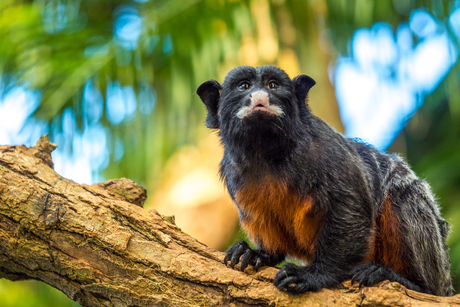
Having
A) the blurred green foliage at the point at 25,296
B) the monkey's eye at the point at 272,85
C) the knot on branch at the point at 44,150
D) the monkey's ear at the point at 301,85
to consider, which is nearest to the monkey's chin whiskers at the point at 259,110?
the monkey's eye at the point at 272,85

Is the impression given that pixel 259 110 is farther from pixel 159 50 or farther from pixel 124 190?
pixel 159 50

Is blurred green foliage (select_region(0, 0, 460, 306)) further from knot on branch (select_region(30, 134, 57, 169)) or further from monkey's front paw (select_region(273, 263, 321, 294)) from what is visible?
monkey's front paw (select_region(273, 263, 321, 294))

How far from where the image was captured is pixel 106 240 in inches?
97.9

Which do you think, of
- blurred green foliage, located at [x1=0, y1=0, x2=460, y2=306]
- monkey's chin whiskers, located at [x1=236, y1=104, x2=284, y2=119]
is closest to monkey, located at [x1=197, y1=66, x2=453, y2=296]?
monkey's chin whiskers, located at [x1=236, y1=104, x2=284, y2=119]

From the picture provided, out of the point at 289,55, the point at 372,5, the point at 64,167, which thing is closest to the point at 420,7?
the point at 372,5

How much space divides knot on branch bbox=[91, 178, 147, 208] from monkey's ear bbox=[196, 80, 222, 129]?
0.74 meters

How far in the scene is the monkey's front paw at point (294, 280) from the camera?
7.84 feet

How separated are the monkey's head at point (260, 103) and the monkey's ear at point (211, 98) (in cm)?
4

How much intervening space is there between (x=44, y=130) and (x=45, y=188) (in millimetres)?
3640

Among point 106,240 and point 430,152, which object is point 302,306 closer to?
point 106,240

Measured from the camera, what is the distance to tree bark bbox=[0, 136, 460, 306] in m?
2.38

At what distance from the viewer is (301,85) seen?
3064mm

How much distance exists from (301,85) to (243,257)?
51.1 inches

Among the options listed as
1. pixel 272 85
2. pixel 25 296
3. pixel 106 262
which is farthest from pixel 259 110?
pixel 25 296
